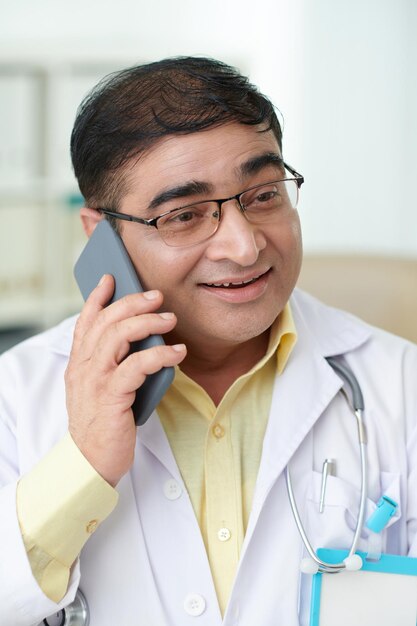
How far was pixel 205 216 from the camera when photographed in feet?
4.78

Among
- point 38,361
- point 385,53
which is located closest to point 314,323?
point 38,361

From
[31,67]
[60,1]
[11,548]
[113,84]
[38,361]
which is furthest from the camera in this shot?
[60,1]

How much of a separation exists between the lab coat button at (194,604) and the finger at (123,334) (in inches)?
14.2

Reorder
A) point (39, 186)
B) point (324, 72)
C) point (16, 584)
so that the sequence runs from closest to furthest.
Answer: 1. point (16, 584)
2. point (39, 186)
3. point (324, 72)

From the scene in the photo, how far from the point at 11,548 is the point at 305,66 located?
4238 mm

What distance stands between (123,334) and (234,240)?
0.22m

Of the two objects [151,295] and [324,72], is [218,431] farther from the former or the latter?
[324,72]

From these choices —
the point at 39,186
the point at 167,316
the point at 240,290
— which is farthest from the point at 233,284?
the point at 39,186

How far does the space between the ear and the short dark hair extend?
3 centimetres

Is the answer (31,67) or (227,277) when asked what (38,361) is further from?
(31,67)

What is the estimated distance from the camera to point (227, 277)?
1.45 metres

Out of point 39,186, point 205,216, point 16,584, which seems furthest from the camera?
point 39,186

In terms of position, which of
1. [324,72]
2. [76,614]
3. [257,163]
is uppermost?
[324,72]

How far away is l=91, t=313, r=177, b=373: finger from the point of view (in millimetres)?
1400
